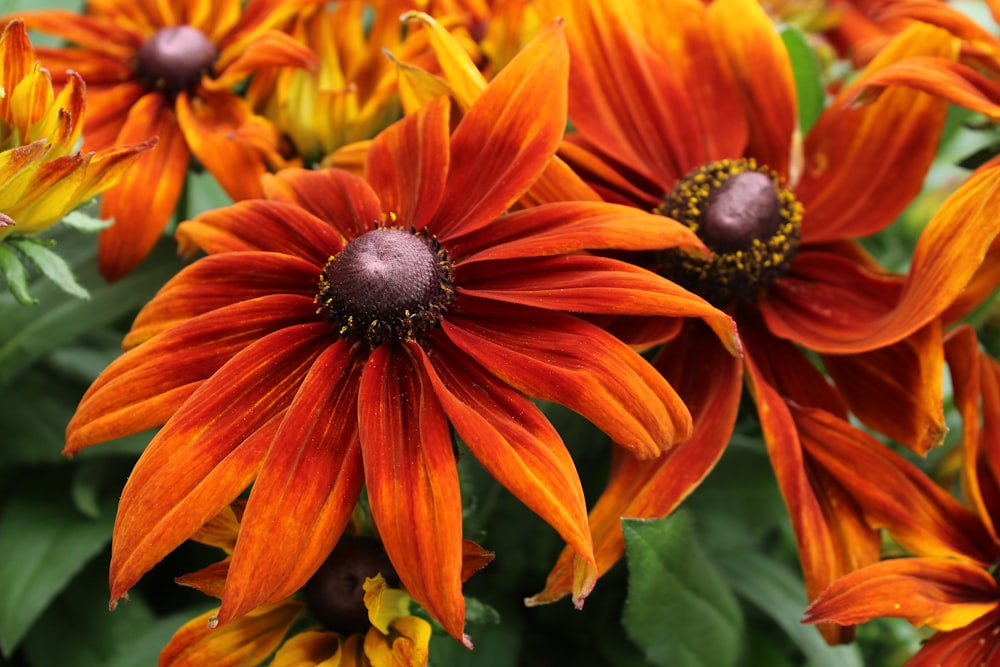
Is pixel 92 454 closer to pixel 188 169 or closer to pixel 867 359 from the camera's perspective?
pixel 188 169

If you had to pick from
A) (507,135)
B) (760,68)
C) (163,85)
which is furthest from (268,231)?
(760,68)

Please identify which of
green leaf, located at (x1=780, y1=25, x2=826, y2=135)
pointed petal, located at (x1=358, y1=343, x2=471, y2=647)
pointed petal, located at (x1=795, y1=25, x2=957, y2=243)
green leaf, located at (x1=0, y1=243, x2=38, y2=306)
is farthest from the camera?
green leaf, located at (x1=780, y1=25, x2=826, y2=135)

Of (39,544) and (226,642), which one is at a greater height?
(226,642)

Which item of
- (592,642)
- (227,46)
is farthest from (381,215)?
(592,642)

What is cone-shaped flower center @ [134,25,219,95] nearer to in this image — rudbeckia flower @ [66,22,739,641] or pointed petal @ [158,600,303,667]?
rudbeckia flower @ [66,22,739,641]

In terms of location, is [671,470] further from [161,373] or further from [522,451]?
[161,373]

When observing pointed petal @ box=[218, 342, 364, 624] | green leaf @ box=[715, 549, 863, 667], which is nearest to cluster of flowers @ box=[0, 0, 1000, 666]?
pointed petal @ box=[218, 342, 364, 624]
